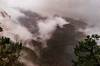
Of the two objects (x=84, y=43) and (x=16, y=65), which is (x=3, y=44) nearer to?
(x=16, y=65)

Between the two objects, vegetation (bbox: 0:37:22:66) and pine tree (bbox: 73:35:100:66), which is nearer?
vegetation (bbox: 0:37:22:66)

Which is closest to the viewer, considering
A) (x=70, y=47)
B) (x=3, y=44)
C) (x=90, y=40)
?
(x=3, y=44)

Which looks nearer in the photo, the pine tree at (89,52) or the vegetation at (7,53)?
the vegetation at (7,53)

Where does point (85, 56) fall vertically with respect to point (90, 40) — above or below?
below

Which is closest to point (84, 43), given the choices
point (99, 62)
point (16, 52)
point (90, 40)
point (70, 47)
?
point (90, 40)

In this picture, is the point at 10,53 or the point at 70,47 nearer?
the point at 10,53

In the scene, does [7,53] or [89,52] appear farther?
[89,52]

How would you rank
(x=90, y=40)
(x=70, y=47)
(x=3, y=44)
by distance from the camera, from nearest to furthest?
(x=3, y=44) → (x=90, y=40) → (x=70, y=47)
